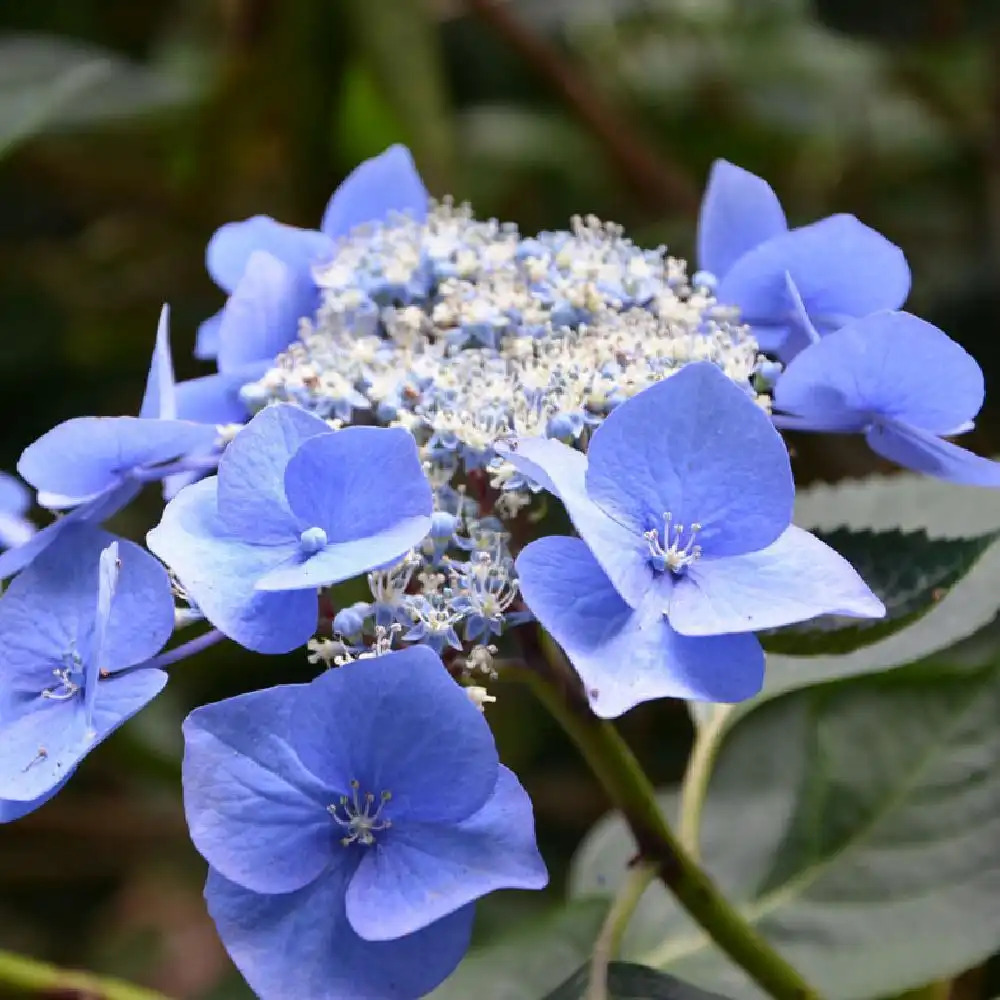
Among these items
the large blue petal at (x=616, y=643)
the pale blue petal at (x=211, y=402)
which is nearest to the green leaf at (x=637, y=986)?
the large blue petal at (x=616, y=643)

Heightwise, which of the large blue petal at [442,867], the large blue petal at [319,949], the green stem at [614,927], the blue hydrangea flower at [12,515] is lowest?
the green stem at [614,927]

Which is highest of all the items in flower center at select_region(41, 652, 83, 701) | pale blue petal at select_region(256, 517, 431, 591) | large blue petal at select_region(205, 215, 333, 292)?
pale blue petal at select_region(256, 517, 431, 591)

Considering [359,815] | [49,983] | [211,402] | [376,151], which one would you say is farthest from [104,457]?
[376,151]

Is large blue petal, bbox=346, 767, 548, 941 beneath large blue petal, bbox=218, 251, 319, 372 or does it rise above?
beneath

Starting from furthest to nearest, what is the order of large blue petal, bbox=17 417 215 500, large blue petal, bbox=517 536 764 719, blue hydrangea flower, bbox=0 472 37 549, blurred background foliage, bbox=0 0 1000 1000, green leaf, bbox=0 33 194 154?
blurred background foliage, bbox=0 0 1000 1000, green leaf, bbox=0 33 194 154, blue hydrangea flower, bbox=0 472 37 549, large blue petal, bbox=17 417 215 500, large blue petal, bbox=517 536 764 719

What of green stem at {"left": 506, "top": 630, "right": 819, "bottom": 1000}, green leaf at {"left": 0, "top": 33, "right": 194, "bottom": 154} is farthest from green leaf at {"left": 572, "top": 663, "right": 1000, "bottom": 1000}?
green leaf at {"left": 0, "top": 33, "right": 194, "bottom": 154}

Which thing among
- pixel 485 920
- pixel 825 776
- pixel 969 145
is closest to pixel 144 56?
pixel 969 145

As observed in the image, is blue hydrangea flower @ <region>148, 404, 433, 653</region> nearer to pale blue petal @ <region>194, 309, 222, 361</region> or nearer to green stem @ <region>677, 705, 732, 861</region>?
pale blue petal @ <region>194, 309, 222, 361</region>

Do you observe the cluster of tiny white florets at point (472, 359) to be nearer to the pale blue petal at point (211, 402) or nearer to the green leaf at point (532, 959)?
the pale blue petal at point (211, 402)
